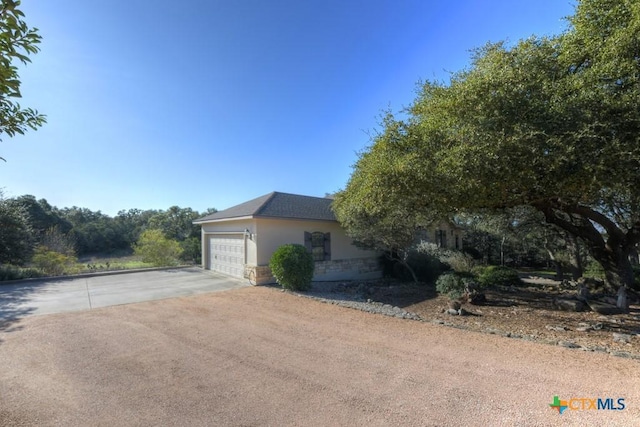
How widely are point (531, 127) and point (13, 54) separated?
684cm

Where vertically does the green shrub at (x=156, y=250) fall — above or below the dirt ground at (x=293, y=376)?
above

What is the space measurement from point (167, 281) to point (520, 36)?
1427 centimetres

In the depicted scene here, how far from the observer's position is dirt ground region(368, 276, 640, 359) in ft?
18.5

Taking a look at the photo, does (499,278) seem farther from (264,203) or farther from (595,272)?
(264,203)

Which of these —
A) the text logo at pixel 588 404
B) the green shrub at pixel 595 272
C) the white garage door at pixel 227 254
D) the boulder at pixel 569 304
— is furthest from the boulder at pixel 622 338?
the white garage door at pixel 227 254

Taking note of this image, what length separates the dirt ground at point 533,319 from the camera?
5.64m

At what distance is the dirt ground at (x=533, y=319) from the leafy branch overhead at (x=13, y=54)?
7.57 metres

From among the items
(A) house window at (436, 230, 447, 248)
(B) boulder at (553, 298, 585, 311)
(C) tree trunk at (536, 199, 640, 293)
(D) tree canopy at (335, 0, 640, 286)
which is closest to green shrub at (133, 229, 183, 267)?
(D) tree canopy at (335, 0, 640, 286)

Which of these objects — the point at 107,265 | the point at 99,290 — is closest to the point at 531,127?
the point at 99,290

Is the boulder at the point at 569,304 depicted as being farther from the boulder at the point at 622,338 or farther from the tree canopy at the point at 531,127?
the tree canopy at the point at 531,127

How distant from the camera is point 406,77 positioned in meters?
9.41

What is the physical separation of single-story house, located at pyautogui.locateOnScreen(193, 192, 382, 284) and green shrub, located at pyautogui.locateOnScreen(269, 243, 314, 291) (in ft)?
5.08

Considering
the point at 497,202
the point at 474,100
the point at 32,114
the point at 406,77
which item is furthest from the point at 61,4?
the point at 497,202

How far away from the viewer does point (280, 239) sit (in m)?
12.4
